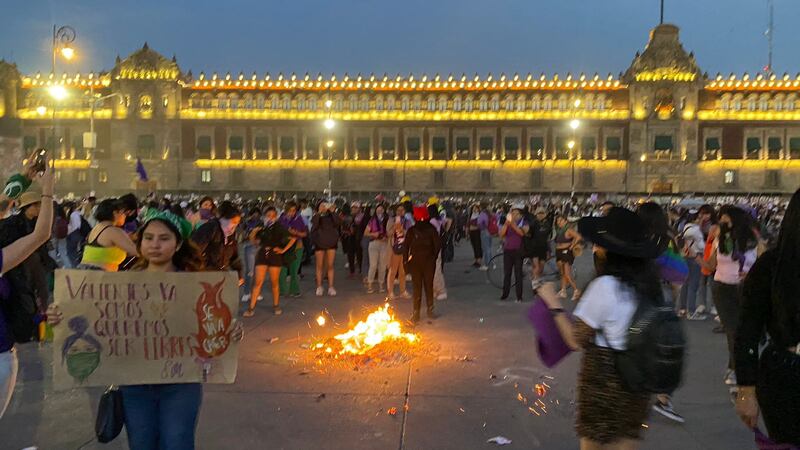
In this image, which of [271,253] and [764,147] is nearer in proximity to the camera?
[271,253]

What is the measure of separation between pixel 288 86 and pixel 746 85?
42.6 metres

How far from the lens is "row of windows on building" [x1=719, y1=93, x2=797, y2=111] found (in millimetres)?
58625

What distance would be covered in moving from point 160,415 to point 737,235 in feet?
18.3

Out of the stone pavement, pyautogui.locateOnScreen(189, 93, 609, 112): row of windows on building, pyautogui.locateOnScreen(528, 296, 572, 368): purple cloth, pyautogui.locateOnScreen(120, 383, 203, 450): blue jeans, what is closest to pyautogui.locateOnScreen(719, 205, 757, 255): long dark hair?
the stone pavement

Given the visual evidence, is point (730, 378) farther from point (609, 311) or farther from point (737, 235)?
point (609, 311)

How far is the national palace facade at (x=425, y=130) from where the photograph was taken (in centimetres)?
5772

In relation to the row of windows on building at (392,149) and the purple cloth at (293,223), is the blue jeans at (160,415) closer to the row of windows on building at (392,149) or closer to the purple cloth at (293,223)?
the purple cloth at (293,223)

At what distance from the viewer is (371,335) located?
736 centimetres

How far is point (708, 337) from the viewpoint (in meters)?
8.29

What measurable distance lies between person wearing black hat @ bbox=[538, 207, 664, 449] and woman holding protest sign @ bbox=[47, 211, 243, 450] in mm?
1683

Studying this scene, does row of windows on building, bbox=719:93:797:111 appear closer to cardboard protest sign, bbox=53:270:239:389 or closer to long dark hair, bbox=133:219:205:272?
long dark hair, bbox=133:219:205:272

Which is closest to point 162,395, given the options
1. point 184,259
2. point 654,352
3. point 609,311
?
point 184,259

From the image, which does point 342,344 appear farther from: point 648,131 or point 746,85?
point 746,85

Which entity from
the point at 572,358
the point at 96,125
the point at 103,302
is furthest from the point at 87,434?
the point at 96,125
